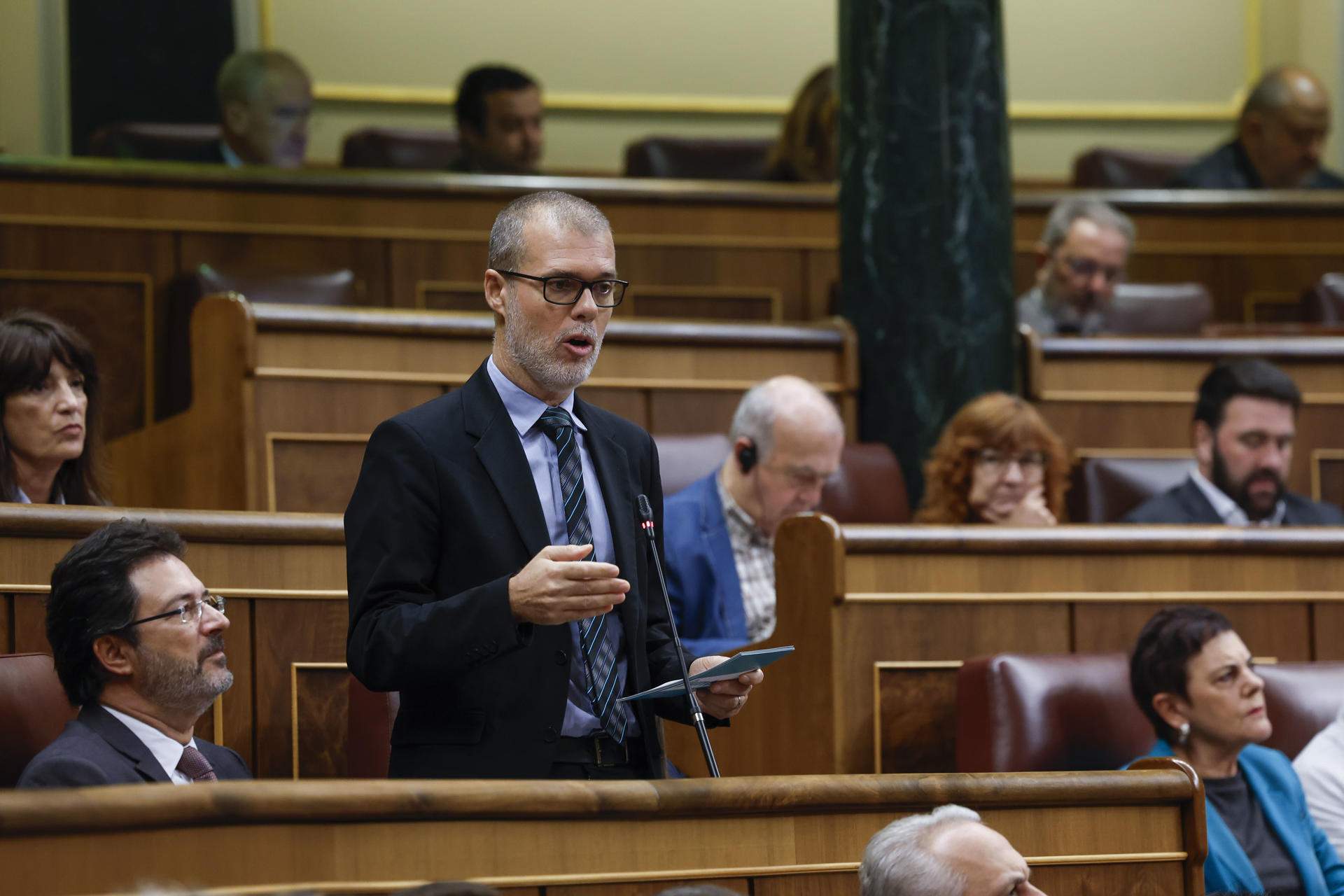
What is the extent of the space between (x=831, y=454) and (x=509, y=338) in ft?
3.47

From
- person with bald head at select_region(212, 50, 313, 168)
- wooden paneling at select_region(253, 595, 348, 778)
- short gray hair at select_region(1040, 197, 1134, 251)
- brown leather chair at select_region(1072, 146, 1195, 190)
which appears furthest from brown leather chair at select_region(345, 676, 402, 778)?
brown leather chair at select_region(1072, 146, 1195, 190)

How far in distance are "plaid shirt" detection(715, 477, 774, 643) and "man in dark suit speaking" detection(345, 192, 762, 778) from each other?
0.89 meters

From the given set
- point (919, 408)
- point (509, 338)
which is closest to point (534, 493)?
point (509, 338)

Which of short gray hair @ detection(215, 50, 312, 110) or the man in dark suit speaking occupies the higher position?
short gray hair @ detection(215, 50, 312, 110)

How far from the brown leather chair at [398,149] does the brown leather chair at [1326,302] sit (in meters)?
1.93

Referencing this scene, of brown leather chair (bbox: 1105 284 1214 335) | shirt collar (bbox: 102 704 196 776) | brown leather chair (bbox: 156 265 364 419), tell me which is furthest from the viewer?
brown leather chair (bbox: 1105 284 1214 335)

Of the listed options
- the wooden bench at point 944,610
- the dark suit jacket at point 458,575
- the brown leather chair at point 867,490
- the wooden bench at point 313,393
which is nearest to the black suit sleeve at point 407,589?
the dark suit jacket at point 458,575

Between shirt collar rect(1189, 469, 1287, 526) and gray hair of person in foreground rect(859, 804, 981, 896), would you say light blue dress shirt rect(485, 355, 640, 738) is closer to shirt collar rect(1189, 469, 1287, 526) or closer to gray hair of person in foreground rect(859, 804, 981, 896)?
gray hair of person in foreground rect(859, 804, 981, 896)

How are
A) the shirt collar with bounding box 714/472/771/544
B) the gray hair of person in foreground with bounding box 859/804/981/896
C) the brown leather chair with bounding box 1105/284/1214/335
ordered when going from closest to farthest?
the gray hair of person in foreground with bounding box 859/804/981/896, the shirt collar with bounding box 714/472/771/544, the brown leather chair with bounding box 1105/284/1214/335

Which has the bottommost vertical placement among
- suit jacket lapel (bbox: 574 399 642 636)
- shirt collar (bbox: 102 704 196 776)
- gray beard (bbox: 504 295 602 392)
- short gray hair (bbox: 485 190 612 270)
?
shirt collar (bbox: 102 704 196 776)

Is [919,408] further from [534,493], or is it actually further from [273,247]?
[534,493]

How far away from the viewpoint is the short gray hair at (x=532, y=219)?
1513 millimetres

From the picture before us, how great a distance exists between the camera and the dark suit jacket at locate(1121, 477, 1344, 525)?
279 cm

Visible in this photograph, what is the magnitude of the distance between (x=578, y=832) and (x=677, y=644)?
6.3 inches
